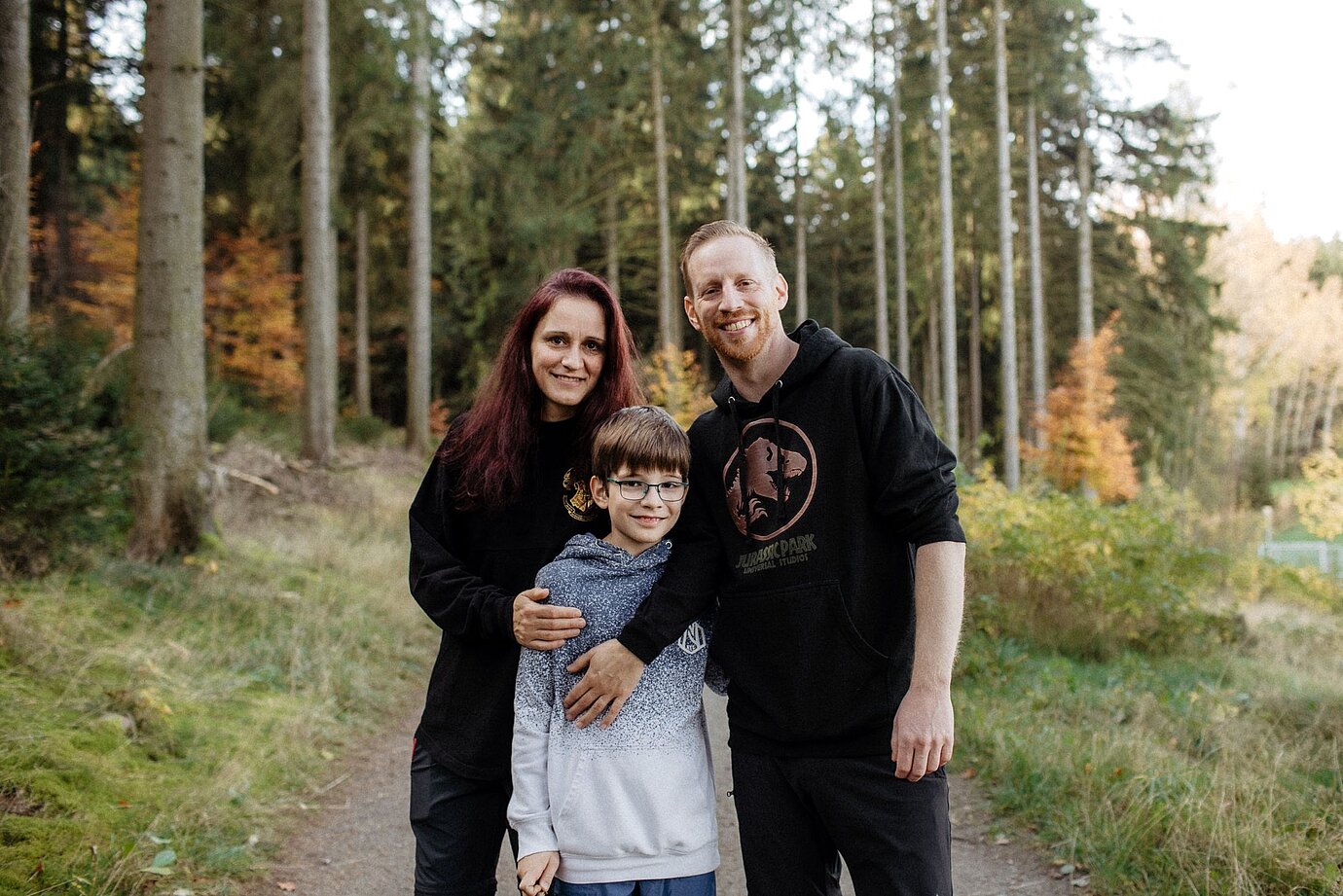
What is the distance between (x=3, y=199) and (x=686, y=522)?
841cm

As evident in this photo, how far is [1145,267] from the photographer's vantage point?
1094 inches

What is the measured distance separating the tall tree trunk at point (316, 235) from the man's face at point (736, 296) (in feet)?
40.2

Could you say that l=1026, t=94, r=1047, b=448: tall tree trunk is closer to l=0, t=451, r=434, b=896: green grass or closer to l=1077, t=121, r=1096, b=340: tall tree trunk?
l=1077, t=121, r=1096, b=340: tall tree trunk

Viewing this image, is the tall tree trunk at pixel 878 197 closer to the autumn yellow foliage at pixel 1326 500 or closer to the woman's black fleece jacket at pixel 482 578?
the autumn yellow foliage at pixel 1326 500

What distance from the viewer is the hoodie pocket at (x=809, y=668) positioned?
7.12 ft

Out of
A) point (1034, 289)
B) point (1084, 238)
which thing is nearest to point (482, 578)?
point (1034, 289)

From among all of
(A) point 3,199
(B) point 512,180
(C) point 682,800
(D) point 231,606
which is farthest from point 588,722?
(B) point 512,180

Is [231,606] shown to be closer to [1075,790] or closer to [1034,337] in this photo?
[1075,790]

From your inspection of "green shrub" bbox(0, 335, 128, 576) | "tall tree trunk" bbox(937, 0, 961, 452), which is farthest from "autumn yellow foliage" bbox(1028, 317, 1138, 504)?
"green shrub" bbox(0, 335, 128, 576)

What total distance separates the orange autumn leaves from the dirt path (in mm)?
16465

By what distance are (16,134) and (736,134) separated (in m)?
14.3

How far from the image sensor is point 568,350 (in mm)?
2514

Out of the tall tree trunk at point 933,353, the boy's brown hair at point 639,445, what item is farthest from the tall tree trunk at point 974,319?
the boy's brown hair at point 639,445

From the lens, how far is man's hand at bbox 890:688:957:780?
6.80 ft
